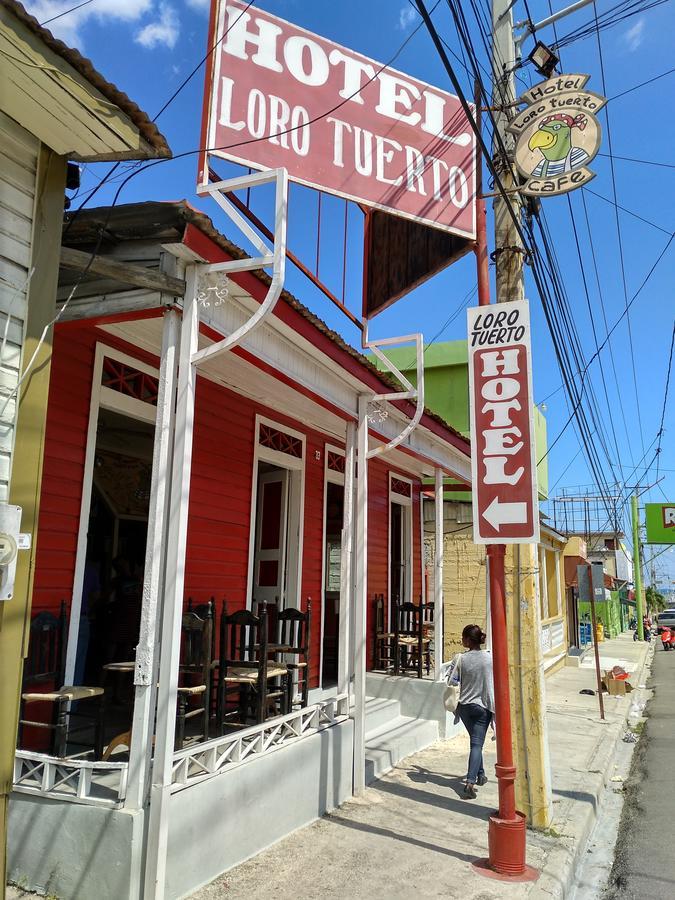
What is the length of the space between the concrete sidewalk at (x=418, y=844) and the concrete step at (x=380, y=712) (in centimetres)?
56

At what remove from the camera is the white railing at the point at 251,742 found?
12.9 ft

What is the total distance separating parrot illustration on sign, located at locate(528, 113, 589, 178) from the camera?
5.86 metres

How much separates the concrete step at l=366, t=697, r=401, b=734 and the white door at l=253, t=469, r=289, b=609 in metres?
1.66

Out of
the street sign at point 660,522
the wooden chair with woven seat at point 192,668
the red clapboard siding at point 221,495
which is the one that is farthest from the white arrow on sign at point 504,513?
the street sign at point 660,522

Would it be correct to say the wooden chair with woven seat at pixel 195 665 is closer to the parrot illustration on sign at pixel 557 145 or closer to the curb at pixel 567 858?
the curb at pixel 567 858

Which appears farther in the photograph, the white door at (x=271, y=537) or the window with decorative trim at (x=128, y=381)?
the white door at (x=271, y=537)

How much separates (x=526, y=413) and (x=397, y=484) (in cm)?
645

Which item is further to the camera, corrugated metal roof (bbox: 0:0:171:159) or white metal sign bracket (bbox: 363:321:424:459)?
white metal sign bracket (bbox: 363:321:424:459)

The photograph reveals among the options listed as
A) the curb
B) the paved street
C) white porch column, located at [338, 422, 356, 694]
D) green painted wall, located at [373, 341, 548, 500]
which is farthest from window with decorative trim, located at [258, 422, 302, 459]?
green painted wall, located at [373, 341, 548, 500]

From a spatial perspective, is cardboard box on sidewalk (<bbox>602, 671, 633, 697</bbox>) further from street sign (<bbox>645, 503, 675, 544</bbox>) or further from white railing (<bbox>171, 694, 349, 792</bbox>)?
street sign (<bbox>645, 503, 675, 544</bbox>)

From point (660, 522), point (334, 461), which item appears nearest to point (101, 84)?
point (334, 461)

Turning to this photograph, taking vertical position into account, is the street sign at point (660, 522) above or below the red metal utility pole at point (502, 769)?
above

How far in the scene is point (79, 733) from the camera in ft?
17.2

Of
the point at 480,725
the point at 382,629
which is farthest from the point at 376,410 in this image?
the point at 382,629
